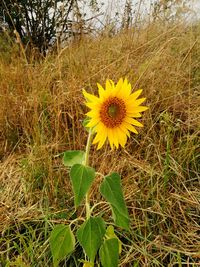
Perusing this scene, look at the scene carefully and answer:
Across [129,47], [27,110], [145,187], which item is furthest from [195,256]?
[129,47]

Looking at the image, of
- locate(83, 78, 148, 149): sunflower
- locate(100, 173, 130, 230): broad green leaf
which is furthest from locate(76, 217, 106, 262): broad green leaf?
locate(83, 78, 148, 149): sunflower

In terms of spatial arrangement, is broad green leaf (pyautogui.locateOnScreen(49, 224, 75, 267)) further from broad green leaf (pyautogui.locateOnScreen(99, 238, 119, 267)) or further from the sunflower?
the sunflower

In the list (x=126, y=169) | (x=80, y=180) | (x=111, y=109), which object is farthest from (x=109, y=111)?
(x=126, y=169)

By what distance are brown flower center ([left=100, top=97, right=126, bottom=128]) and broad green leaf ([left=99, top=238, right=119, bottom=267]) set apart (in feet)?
0.94

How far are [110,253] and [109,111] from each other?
1.12 ft

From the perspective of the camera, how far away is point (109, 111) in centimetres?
90

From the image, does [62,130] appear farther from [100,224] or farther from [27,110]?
[100,224]

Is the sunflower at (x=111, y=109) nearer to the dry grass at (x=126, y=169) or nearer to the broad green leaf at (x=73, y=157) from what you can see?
the broad green leaf at (x=73, y=157)

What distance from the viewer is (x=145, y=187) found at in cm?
146

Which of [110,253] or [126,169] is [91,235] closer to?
[110,253]

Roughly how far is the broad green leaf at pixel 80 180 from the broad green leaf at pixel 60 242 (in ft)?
0.50

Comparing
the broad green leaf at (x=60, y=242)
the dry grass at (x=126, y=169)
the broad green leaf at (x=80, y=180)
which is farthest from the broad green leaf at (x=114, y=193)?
the dry grass at (x=126, y=169)

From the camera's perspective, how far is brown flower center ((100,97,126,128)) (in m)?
0.90

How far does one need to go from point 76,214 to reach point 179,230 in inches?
13.5
